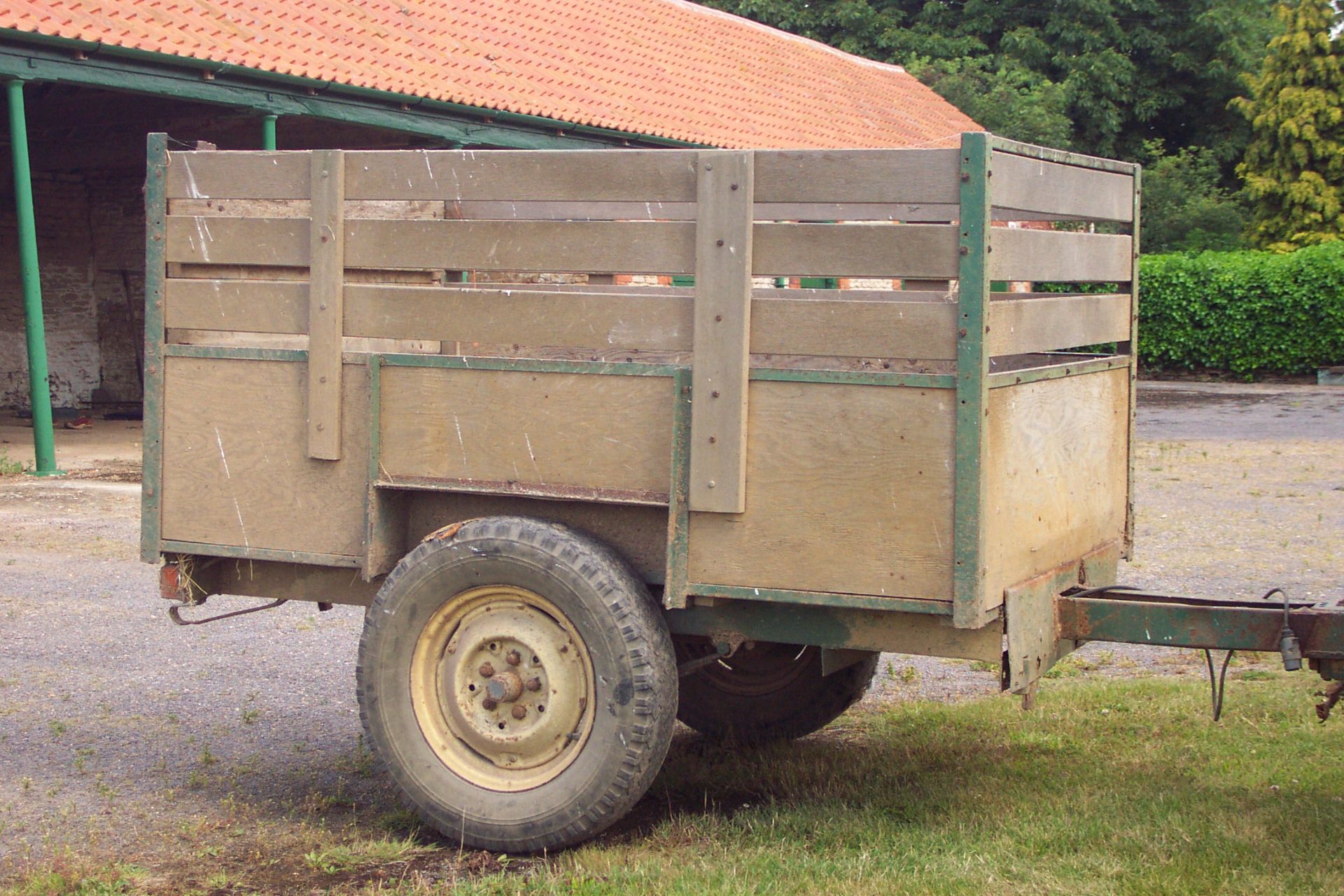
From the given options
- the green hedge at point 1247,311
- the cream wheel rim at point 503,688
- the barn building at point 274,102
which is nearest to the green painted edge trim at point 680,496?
the cream wheel rim at point 503,688

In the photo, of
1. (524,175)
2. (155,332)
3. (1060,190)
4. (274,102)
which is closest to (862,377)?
(1060,190)

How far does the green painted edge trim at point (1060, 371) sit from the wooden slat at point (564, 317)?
0.21m

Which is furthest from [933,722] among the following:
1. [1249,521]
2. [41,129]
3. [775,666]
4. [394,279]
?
[41,129]

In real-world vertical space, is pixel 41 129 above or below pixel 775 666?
above

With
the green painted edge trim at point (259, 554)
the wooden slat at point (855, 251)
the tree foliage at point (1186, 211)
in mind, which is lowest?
the green painted edge trim at point (259, 554)

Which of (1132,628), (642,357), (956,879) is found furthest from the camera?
(642,357)

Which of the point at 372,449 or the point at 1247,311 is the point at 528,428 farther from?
the point at 1247,311

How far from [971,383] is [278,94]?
11829 mm

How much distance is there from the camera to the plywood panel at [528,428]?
11.9 feet

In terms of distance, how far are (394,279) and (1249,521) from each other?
6.76m

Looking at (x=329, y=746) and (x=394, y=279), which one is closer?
(x=394, y=279)

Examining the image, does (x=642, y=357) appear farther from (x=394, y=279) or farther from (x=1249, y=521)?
(x=1249, y=521)

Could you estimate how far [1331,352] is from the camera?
73.3ft

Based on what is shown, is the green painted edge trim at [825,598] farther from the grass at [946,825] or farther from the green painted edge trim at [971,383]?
the grass at [946,825]
